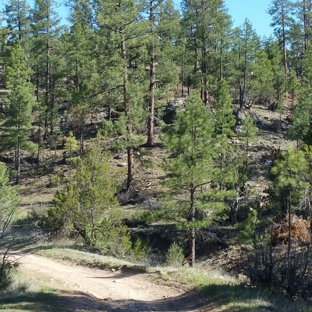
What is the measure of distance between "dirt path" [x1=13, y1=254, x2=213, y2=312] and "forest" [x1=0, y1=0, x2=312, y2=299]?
77.7 inches

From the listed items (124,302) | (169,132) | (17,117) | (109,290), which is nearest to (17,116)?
(17,117)

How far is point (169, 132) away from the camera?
17.3 m

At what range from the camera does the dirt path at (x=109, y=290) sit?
10.1 metres

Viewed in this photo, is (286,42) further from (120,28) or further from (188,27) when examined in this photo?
(120,28)

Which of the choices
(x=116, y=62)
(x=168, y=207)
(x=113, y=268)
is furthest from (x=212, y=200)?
(x=116, y=62)

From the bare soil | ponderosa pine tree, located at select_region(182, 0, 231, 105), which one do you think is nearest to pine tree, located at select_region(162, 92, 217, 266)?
the bare soil

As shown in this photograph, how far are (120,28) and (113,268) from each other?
17.6m

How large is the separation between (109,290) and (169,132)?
7546 millimetres

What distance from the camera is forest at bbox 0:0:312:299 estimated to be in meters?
16.8

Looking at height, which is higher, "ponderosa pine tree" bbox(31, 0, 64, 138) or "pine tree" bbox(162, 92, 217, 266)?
"ponderosa pine tree" bbox(31, 0, 64, 138)

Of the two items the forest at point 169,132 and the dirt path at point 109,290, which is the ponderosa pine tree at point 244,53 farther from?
the dirt path at point 109,290

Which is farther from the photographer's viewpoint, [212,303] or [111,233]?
[111,233]

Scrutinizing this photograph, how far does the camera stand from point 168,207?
1727 centimetres

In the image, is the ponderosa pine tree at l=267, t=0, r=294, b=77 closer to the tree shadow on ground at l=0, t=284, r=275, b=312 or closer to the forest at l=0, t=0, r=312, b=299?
the forest at l=0, t=0, r=312, b=299
